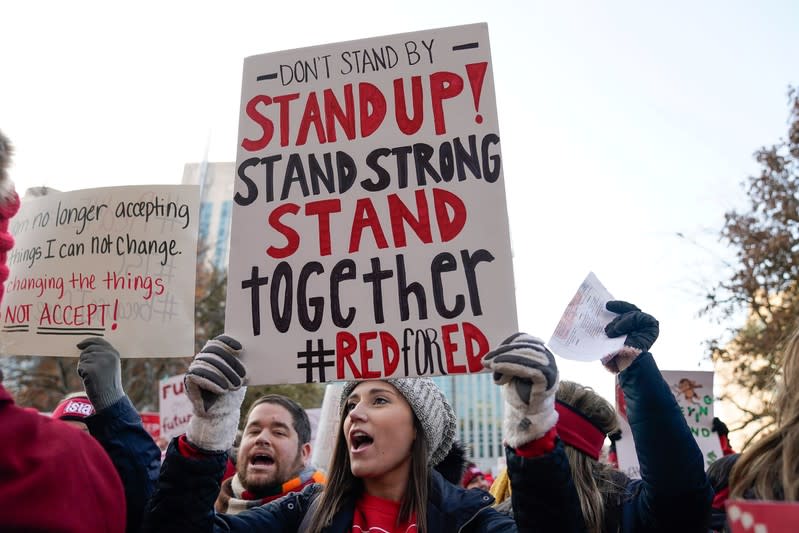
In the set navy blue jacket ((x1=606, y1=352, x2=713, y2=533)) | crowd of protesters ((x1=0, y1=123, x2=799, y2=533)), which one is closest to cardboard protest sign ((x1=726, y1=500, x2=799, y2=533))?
crowd of protesters ((x1=0, y1=123, x2=799, y2=533))

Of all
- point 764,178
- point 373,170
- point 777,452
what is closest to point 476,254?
point 373,170

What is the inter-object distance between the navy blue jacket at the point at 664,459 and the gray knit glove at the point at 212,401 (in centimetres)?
128

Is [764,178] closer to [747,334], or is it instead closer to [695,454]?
[747,334]

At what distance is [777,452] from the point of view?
5.51 feet

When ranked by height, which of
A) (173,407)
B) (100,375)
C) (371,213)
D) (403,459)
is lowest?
(403,459)

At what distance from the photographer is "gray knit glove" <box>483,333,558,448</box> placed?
2.12m

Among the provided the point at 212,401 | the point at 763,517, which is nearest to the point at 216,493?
the point at 212,401

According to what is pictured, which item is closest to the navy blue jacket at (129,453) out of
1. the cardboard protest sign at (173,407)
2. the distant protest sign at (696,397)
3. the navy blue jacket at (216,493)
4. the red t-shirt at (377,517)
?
the navy blue jacket at (216,493)

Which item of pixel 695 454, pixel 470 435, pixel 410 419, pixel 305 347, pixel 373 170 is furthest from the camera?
pixel 470 435

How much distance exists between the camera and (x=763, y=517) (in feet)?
4.04

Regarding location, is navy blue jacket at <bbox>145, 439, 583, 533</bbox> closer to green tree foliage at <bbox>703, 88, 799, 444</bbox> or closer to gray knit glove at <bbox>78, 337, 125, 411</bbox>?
gray knit glove at <bbox>78, 337, 125, 411</bbox>

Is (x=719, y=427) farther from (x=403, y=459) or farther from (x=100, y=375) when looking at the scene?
(x=100, y=375)

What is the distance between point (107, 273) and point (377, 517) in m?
1.58

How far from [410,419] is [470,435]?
93.3 metres
